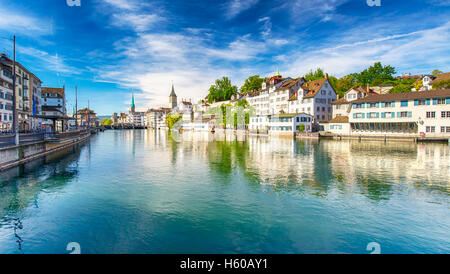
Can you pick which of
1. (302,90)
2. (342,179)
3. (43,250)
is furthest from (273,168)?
(302,90)

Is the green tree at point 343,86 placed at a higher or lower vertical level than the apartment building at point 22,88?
higher

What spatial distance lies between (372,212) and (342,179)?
8.50 metres

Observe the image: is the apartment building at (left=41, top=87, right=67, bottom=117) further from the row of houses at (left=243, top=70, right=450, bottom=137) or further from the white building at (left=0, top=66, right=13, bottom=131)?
the row of houses at (left=243, top=70, right=450, bottom=137)

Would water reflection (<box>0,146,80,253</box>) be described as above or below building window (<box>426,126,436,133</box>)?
below

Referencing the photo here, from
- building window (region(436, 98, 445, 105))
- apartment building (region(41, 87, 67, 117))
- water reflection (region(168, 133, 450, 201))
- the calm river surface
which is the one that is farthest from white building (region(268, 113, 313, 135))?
apartment building (region(41, 87, 67, 117))

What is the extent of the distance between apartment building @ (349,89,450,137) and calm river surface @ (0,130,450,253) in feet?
139

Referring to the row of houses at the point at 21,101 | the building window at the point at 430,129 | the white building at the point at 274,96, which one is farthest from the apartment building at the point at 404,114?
the row of houses at the point at 21,101

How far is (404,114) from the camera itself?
6369cm

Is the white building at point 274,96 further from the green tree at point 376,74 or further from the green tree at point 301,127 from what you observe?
the green tree at point 376,74

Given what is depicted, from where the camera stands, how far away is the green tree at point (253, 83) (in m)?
144

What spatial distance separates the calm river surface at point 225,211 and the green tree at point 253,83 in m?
122

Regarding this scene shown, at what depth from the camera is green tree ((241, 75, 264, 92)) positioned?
14425 cm

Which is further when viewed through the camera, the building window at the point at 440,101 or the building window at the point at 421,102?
the building window at the point at 421,102
